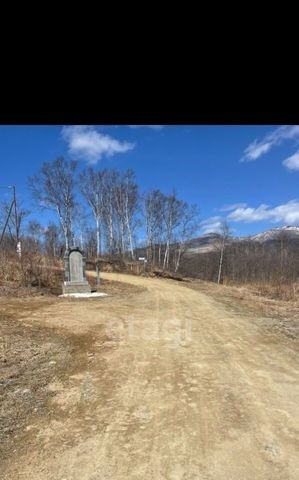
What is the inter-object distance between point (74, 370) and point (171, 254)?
44.5 meters

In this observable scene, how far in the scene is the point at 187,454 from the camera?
3979mm

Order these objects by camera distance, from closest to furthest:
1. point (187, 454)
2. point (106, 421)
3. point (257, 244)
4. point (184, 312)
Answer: point (187, 454), point (106, 421), point (184, 312), point (257, 244)

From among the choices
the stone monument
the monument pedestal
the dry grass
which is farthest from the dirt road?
the dry grass

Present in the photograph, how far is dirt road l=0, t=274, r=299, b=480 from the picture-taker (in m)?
3.78

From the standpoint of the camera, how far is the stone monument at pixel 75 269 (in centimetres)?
1884

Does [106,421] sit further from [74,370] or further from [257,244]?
[257,244]

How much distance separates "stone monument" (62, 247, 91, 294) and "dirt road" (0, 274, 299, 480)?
927 cm

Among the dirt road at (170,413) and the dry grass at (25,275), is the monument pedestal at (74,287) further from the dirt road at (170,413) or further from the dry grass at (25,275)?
the dirt road at (170,413)

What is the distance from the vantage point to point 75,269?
19.5 meters

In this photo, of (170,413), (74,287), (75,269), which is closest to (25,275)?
(75,269)

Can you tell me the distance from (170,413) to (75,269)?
15060 mm

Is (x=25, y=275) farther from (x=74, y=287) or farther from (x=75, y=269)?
(x=74, y=287)

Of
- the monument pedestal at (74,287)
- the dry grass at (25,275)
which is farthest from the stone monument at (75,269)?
the dry grass at (25,275)
